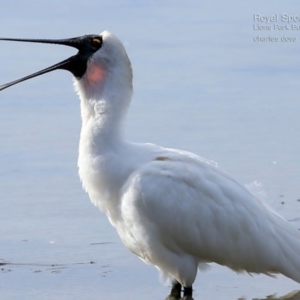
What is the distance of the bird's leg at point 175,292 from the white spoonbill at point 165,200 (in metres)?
0.03

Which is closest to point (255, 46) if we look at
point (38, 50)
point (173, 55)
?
point (173, 55)

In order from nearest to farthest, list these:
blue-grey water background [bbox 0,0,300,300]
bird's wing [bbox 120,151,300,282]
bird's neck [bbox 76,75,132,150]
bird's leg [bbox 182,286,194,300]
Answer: bird's wing [bbox 120,151,300,282], bird's neck [bbox 76,75,132,150], bird's leg [bbox 182,286,194,300], blue-grey water background [bbox 0,0,300,300]

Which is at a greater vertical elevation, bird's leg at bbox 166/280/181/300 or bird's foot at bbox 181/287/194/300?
bird's foot at bbox 181/287/194/300

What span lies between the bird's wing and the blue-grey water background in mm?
403

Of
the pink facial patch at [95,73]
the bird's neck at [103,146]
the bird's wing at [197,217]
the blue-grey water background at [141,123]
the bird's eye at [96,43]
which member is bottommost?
the blue-grey water background at [141,123]

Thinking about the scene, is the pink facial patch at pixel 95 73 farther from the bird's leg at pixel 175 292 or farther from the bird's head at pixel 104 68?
the bird's leg at pixel 175 292

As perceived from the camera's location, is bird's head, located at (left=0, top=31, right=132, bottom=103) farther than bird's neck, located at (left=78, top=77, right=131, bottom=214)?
Yes

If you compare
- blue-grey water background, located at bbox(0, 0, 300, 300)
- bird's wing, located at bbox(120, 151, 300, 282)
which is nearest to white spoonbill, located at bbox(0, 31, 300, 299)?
bird's wing, located at bbox(120, 151, 300, 282)

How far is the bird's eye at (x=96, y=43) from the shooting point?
10523mm

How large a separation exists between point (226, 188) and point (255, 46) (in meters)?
7.96

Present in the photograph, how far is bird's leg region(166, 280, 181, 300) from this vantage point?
10.5 m

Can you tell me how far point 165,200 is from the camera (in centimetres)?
1012

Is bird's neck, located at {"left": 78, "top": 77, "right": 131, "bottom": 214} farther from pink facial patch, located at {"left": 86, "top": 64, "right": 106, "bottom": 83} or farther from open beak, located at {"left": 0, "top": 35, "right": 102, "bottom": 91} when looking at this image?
open beak, located at {"left": 0, "top": 35, "right": 102, "bottom": 91}

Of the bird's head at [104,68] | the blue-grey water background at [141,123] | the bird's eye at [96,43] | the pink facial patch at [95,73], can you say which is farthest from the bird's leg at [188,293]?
the bird's eye at [96,43]
